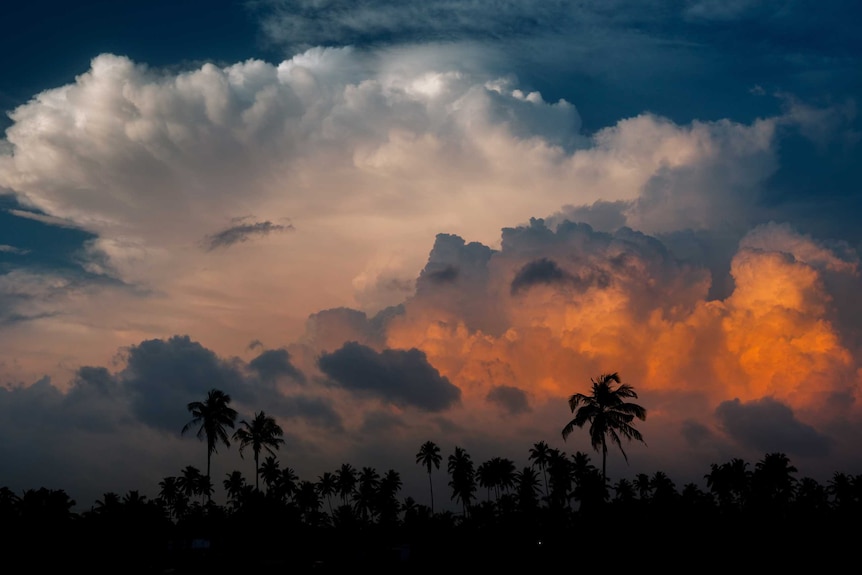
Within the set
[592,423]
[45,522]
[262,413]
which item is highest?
[262,413]

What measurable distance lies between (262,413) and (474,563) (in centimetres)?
5022

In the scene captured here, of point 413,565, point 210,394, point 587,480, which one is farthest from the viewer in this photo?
point 210,394

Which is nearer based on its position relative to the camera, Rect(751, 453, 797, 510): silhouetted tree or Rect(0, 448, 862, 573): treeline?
Rect(0, 448, 862, 573): treeline

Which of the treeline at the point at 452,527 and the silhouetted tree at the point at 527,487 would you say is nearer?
the treeline at the point at 452,527

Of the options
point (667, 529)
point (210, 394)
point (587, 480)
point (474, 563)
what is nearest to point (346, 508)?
point (210, 394)

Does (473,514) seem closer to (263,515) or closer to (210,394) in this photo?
(263,515)

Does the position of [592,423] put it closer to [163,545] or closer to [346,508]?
[163,545]

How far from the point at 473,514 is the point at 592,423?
222 ft

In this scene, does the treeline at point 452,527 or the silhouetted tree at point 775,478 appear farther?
the silhouetted tree at point 775,478

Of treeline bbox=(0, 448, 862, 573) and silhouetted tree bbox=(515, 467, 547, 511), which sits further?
silhouetted tree bbox=(515, 467, 547, 511)

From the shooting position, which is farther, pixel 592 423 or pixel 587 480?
pixel 587 480

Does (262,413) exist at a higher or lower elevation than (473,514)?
higher

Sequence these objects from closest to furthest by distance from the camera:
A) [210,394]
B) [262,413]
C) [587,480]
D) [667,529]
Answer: [667,529]
[587,480]
[210,394]
[262,413]

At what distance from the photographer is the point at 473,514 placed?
444ft
